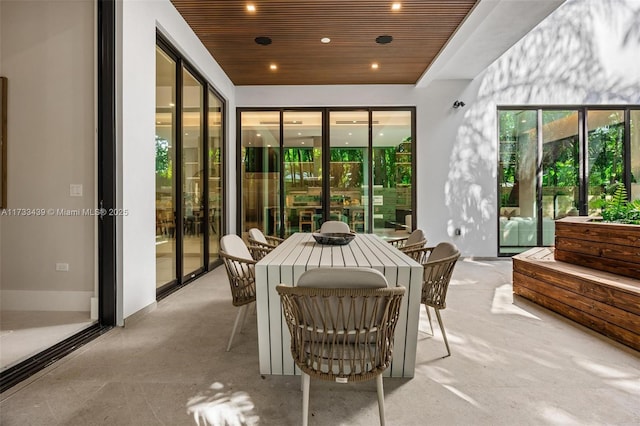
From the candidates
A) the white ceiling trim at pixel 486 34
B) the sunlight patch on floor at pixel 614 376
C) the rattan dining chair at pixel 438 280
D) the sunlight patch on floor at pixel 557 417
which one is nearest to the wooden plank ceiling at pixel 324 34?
the white ceiling trim at pixel 486 34

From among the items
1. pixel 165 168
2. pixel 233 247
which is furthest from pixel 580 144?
pixel 165 168

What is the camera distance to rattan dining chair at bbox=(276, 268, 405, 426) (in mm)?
1283

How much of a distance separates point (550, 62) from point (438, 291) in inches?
236

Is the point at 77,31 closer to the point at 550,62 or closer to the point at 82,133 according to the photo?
the point at 82,133

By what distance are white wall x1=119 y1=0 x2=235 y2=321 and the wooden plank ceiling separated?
757mm

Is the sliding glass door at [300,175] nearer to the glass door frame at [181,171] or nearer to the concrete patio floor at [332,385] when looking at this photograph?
the glass door frame at [181,171]

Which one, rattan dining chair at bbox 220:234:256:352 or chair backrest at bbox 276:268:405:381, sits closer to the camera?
chair backrest at bbox 276:268:405:381

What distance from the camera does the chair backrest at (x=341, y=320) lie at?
4.21ft

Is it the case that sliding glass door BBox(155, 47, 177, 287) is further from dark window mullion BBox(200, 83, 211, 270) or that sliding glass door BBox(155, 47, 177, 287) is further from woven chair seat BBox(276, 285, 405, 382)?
woven chair seat BBox(276, 285, 405, 382)

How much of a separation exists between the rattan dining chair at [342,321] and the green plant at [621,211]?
3.09 m

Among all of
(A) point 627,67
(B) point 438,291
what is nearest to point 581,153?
(A) point 627,67

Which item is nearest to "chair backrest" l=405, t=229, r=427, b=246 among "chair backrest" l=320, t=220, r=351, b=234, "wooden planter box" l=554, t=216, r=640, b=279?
"chair backrest" l=320, t=220, r=351, b=234

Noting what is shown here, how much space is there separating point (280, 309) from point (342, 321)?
1.88 ft

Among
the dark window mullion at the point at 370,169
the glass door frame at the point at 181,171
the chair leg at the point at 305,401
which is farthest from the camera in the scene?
the dark window mullion at the point at 370,169
